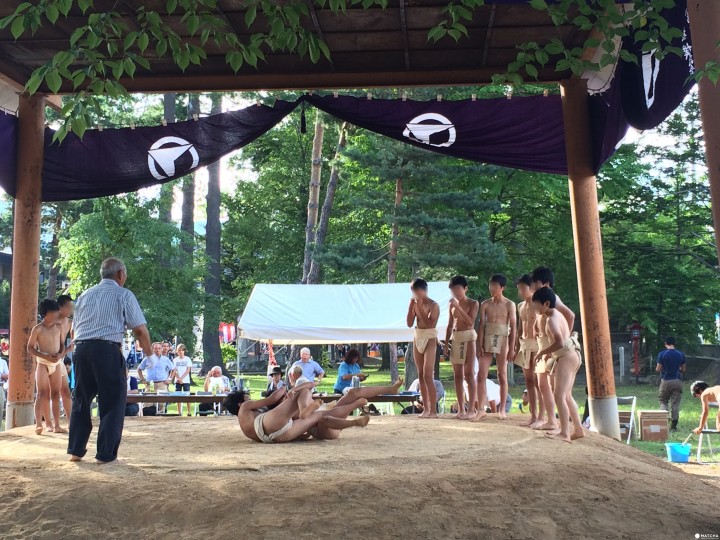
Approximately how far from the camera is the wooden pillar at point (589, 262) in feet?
22.6

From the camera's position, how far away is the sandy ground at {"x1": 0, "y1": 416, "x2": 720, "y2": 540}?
11.6ft

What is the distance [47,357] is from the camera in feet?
20.9

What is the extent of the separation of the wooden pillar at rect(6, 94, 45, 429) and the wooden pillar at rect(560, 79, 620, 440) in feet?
19.6

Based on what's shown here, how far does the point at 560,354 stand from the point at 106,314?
3.55 metres

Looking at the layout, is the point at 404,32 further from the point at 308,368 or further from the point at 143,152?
the point at 308,368

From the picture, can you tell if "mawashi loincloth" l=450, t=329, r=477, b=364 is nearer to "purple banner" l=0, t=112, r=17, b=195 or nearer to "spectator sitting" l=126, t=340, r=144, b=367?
"purple banner" l=0, t=112, r=17, b=195

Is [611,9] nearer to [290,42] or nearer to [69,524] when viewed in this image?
[290,42]

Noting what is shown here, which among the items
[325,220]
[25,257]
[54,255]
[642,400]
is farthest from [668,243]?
[54,255]

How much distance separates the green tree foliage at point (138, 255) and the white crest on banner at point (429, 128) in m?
10.2

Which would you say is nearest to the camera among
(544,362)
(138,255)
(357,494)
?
(357,494)

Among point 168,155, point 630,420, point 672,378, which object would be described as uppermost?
point 168,155

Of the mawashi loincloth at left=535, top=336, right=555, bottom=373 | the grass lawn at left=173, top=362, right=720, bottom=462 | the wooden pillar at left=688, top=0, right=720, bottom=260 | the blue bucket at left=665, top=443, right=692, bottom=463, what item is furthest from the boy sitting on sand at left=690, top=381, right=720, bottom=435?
the wooden pillar at left=688, top=0, right=720, bottom=260

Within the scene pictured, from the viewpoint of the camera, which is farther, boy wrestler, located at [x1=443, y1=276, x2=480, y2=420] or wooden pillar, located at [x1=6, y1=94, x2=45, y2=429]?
wooden pillar, located at [x1=6, y1=94, x2=45, y2=429]

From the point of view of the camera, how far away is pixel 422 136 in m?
7.72
